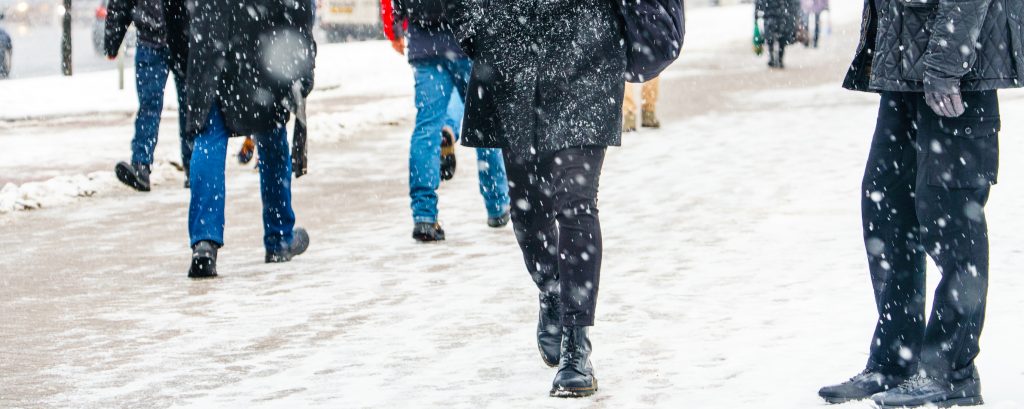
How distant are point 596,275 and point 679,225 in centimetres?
359

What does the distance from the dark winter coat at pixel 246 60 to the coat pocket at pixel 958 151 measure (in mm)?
3713

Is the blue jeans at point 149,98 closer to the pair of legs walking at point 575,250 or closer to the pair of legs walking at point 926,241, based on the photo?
the pair of legs walking at point 575,250

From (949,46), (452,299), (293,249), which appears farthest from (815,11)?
(949,46)

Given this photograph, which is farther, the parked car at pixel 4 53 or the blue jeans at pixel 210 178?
the parked car at pixel 4 53

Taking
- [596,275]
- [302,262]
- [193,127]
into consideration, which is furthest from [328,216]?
[596,275]

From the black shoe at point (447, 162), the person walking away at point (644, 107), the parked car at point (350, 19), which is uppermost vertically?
the black shoe at point (447, 162)

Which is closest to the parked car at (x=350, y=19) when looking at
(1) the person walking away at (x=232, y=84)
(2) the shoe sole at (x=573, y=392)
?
(1) the person walking away at (x=232, y=84)

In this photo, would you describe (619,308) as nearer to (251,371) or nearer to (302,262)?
(251,371)

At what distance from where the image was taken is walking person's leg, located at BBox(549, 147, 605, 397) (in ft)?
15.8

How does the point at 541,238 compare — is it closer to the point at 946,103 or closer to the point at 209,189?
the point at 946,103

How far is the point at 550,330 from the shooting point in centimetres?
514

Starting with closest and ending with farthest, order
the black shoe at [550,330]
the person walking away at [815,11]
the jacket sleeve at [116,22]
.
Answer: the black shoe at [550,330] < the jacket sleeve at [116,22] < the person walking away at [815,11]

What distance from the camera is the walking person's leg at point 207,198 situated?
7258 millimetres

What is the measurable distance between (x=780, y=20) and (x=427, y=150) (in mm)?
16200
